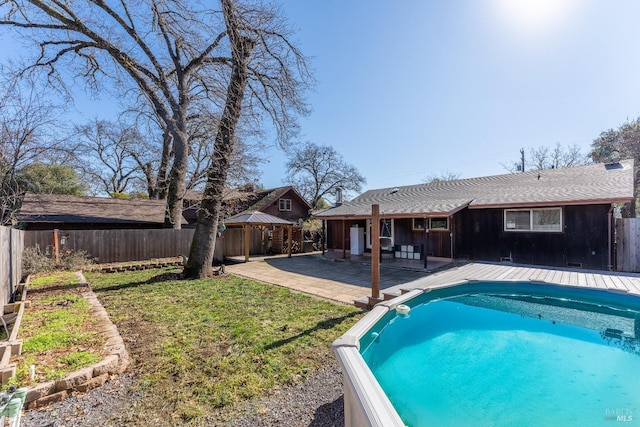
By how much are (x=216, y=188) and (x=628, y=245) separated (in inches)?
520

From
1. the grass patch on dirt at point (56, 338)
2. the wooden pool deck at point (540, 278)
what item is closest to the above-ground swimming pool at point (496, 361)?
the wooden pool deck at point (540, 278)

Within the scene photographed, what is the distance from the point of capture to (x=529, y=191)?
1072 centimetres

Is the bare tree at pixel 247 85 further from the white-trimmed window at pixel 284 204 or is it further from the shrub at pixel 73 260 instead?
the white-trimmed window at pixel 284 204

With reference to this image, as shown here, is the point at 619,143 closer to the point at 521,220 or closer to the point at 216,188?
the point at 521,220

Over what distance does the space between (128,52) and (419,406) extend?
12157mm

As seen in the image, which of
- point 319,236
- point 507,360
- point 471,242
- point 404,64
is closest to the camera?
point 507,360

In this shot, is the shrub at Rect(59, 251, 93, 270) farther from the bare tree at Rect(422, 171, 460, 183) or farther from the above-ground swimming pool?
the bare tree at Rect(422, 171, 460, 183)

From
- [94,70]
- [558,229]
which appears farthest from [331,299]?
[94,70]

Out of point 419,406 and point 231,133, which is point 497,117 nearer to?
point 231,133

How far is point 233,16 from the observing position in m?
7.98

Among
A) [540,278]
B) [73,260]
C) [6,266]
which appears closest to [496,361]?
[540,278]

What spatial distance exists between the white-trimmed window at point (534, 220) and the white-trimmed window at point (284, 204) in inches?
692

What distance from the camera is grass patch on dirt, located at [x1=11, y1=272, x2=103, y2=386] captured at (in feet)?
9.95

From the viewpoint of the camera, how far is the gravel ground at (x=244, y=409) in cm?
248
